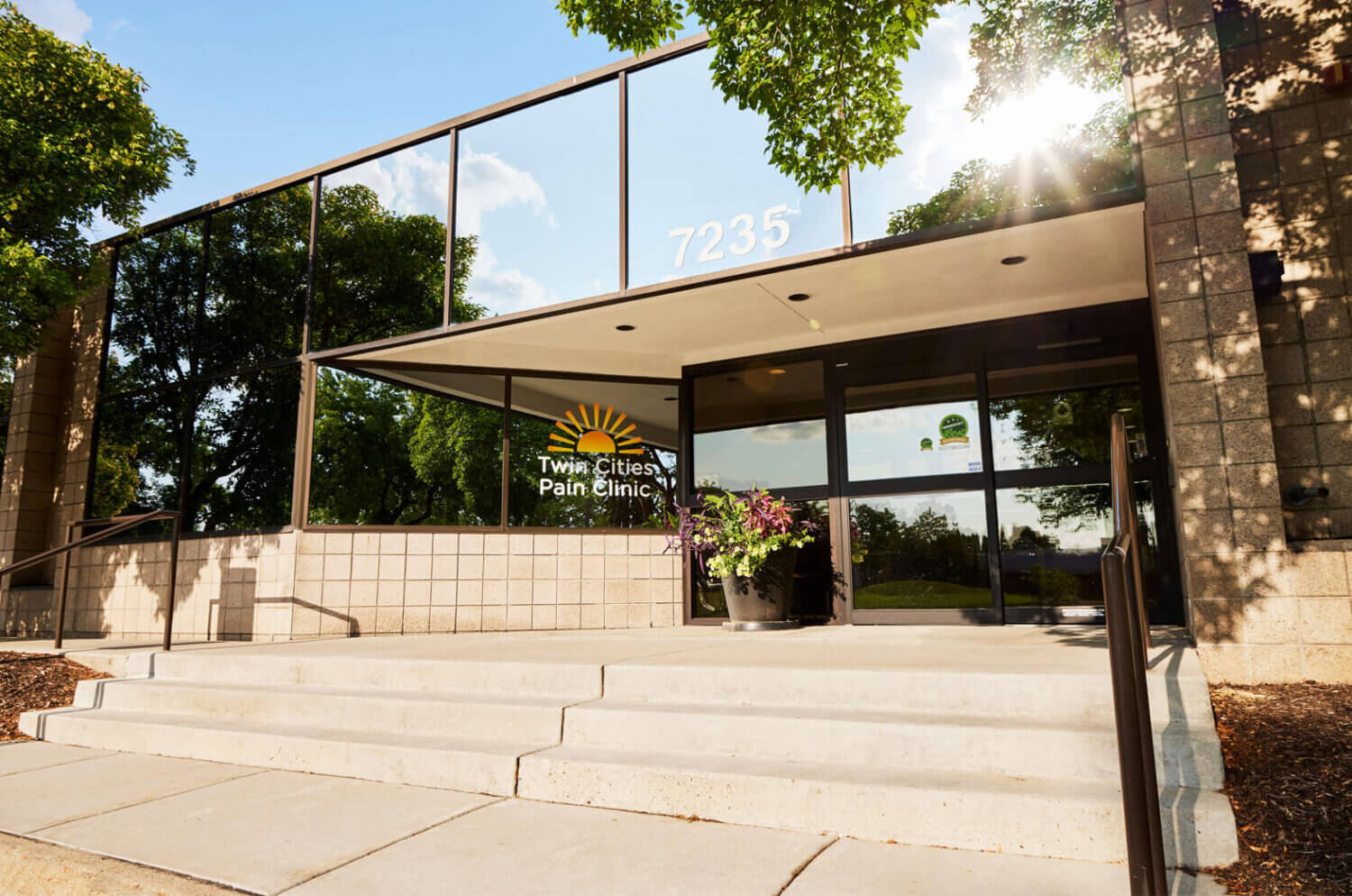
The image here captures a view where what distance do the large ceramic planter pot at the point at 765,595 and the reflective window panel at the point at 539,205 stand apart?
8.34 feet

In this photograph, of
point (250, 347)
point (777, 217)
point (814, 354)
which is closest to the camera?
point (777, 217)

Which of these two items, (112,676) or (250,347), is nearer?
(112,676)

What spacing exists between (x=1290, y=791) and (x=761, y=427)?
506 cm

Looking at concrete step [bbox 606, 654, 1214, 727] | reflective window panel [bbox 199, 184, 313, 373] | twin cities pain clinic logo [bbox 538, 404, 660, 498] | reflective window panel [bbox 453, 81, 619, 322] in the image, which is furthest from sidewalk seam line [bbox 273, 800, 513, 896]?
reflective window panel [bbox 199, 184, 313, 373]

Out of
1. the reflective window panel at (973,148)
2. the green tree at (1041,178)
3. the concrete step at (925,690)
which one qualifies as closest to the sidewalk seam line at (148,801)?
the concrete step at (925,690)

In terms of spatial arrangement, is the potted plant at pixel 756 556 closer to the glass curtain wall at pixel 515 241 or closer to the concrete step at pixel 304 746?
the glass curtain wall at pixel 515 241

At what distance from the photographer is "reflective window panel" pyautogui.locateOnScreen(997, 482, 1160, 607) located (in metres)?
5.67

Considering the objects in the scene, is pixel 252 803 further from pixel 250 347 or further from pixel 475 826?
pixel 250 347

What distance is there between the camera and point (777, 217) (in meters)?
5.62

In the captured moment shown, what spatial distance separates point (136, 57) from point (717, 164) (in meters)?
6.24

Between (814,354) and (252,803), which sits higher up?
(814,354)

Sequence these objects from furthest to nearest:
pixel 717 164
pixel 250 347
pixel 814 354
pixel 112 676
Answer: pixel 250 347
pixel 814 354
pixel 717 164
pixel 112 676

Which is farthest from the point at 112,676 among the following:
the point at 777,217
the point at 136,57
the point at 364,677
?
the point at 136,57

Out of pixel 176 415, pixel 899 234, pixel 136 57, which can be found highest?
pixel 136 57
